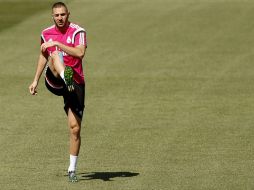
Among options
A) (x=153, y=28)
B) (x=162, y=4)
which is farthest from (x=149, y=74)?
(x=162, y=4)

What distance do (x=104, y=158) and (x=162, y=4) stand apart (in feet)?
74.8

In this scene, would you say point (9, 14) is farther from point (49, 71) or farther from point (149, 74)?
point (49, 71)

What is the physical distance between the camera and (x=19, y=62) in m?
27.9

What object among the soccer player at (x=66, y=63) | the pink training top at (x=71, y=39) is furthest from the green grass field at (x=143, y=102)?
the pink training top at (x=71, y=39)

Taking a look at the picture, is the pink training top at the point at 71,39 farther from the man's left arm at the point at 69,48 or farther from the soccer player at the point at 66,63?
the man's left arm at the point at 69,48

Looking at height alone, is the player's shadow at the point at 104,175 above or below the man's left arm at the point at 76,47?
below

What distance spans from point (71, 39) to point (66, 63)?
393 millimetres

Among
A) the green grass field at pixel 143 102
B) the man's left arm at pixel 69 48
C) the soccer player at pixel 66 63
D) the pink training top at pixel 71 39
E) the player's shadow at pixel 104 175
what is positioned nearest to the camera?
the man's left arm at pixel 69 48

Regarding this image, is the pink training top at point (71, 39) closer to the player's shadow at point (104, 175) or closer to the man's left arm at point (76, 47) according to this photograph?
the man's left arm at point (76, 47)

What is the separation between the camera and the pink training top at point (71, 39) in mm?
14531

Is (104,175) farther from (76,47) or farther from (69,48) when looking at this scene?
(69,48)

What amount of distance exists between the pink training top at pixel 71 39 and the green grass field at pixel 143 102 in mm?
1588

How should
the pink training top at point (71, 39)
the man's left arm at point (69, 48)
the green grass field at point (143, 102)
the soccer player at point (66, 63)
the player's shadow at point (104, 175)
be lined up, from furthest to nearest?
the green grass field at point (143, 102), the player's shadow at point (104, 175), the pink training top at point (71, 39), the soccer player at point (66, 63), the man's left arm at point (69, 48)

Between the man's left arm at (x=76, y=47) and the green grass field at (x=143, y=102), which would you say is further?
the green grass field at (x=143, y=102)
